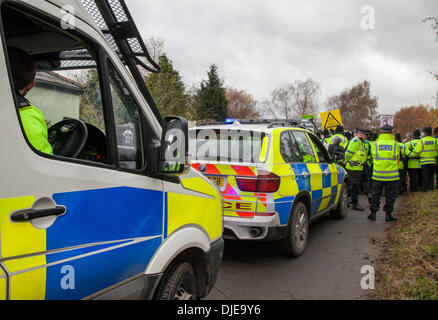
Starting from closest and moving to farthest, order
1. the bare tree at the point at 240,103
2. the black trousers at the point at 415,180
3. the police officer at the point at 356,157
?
the police officer at the point at 356,157
the black trousers at the point at 415,180
the bare tree at the point at 240,103

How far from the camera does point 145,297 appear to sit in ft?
6.32

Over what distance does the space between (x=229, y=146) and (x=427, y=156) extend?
29.7 feet

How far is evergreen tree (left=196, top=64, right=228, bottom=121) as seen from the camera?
41.6 metres

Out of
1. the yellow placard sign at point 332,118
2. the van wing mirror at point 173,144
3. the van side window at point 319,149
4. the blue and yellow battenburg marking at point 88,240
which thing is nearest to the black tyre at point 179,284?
the blue and yellow battenburg marking at point 88,240

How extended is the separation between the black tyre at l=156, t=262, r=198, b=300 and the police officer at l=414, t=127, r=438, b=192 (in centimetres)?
1056

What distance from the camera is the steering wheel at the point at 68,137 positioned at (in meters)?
1.80

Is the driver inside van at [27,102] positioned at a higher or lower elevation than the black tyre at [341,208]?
higher

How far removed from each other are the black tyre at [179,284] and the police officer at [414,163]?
35.7 ft

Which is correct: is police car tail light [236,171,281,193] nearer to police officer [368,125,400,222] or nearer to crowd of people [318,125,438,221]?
crowd of people [318,125,438,221]

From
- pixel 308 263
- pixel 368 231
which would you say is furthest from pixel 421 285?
pixel 368 231

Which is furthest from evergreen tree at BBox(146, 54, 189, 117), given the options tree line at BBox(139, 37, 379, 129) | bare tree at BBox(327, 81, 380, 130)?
bare tree at BBox(327, 81, 380, 130)

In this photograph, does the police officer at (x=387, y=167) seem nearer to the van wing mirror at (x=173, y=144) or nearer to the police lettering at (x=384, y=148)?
the police lettering at (x=384, y=148)

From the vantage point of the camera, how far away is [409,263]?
4.05 metres

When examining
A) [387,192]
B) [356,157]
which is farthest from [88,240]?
[356,157]
